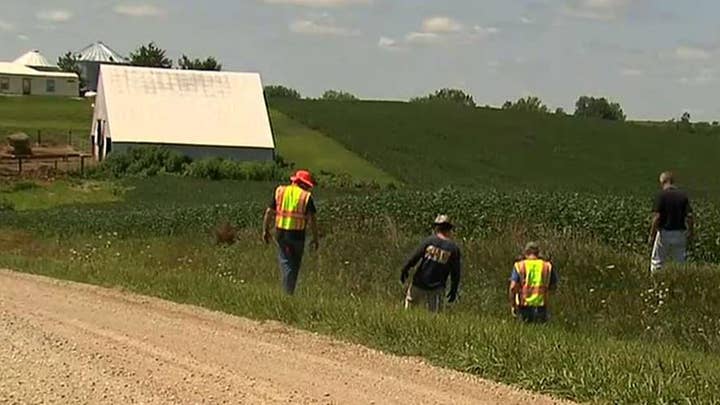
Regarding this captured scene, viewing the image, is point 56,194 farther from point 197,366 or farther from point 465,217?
point 197,366

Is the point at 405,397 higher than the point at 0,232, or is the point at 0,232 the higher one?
the point at 405,397

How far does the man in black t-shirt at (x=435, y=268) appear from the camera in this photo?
11.8 m

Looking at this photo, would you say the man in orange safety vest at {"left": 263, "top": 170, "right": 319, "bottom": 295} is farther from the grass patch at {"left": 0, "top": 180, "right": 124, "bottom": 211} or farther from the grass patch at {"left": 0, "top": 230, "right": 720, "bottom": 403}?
the grass patch at {"left": 0, "top": 180, "right": 124, "bottom": 211}

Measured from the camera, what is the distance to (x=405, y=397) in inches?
291

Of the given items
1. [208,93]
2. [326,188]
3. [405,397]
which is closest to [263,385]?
[405,397]

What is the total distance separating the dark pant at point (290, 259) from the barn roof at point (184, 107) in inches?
1890

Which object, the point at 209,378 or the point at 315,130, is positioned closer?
the point at 209,378

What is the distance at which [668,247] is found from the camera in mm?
15922

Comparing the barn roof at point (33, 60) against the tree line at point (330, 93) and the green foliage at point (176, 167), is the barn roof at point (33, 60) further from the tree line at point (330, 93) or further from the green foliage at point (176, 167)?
the green foliage at point (176, 167)

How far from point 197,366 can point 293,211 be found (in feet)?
16.2

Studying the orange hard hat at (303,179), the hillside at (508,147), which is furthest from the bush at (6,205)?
the orange hard hat at (303,179)

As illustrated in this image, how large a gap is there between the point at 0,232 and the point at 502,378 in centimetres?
2429

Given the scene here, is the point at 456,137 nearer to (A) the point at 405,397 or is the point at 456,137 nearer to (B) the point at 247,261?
(B) the point at 247,261

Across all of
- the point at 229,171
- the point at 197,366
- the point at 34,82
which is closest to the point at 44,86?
the point at 34,82
